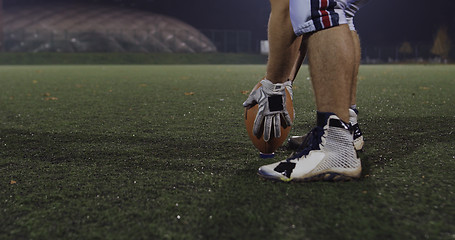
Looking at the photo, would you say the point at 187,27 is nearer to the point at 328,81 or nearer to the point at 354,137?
the point at 354,137

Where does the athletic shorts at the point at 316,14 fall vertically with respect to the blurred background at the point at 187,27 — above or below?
below

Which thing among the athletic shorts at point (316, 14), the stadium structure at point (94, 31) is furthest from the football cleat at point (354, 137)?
the stadium structure at point (94, 31)

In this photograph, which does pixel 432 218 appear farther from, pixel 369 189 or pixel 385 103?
pixel 385 103

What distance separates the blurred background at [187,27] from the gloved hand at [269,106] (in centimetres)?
3806

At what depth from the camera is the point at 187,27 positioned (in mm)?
49406

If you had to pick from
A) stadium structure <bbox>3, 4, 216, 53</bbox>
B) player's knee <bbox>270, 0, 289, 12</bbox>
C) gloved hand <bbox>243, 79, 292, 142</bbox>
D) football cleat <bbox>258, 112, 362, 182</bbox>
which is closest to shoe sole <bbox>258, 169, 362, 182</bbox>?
football cleat <bbox>258, 112, 362, 182</bbox>

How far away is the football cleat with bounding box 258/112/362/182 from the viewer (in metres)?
1.38

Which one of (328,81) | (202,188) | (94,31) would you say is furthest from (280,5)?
(94,31)

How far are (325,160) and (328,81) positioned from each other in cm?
29

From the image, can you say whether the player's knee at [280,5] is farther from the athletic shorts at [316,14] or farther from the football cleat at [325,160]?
the football cleat at [325,160]


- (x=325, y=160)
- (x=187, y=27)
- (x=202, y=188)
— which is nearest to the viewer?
(x=202, y=188)

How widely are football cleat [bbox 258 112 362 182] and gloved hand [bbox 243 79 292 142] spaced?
0.86ft

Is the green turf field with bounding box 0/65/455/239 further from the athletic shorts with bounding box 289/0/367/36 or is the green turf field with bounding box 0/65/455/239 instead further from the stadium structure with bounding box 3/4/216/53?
the stadium structure with bounding box 3/4/216/53

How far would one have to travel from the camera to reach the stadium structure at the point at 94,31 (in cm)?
3866
